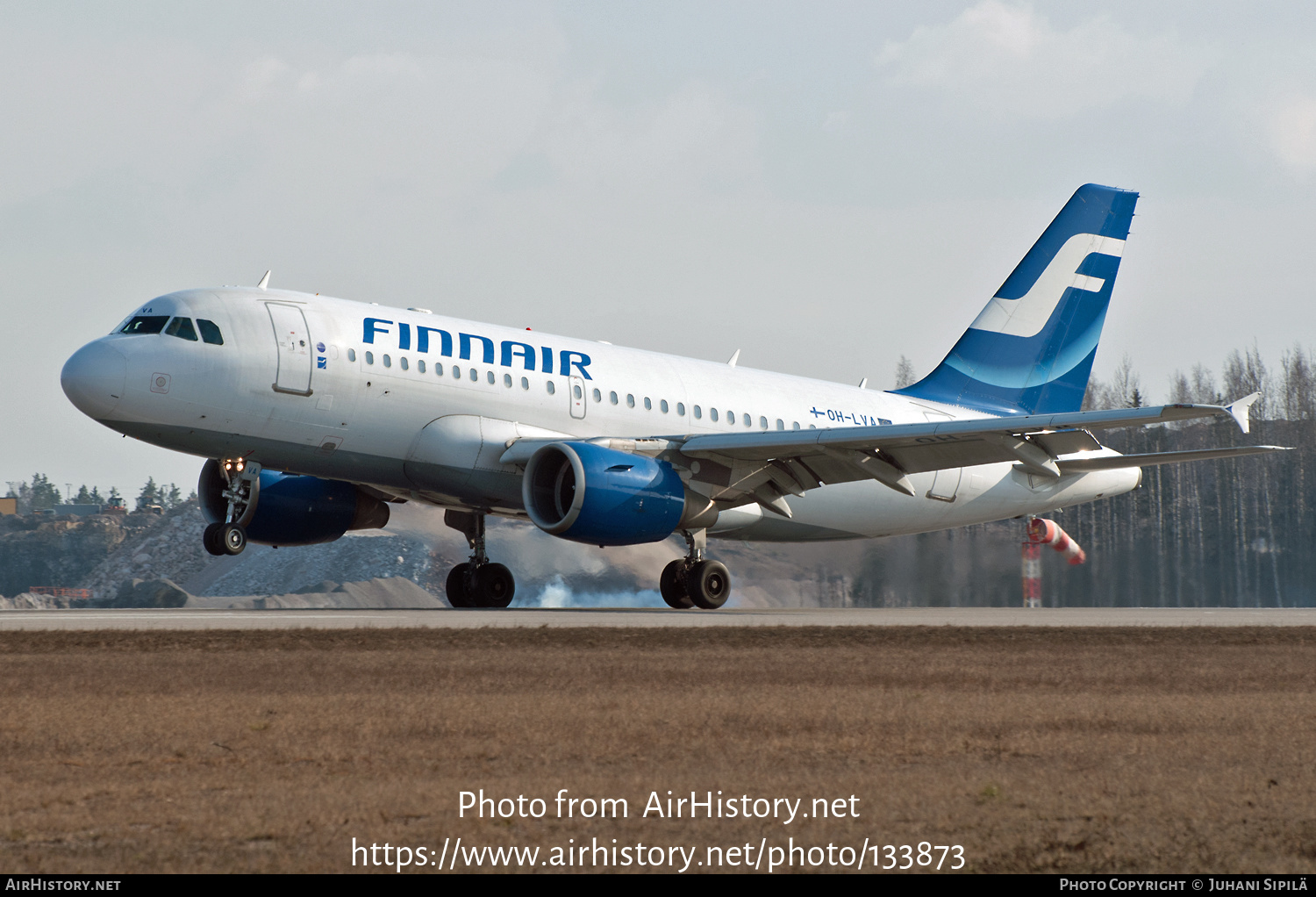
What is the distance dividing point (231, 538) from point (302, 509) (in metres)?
3.93

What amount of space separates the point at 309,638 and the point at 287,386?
6.36 metres

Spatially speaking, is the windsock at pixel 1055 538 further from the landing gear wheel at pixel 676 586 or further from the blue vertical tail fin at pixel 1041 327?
the landing gear wheel at pixel 676 586

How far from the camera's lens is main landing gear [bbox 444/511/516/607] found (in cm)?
2511

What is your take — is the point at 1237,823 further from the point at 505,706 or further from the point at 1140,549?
the point at 1140,549

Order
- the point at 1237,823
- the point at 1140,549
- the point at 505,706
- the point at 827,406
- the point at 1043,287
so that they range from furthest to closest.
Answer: the point at 1140,549 < the point at 1043,287 < the point at 827,406 < the point at 505,706 < the point at 1237,823

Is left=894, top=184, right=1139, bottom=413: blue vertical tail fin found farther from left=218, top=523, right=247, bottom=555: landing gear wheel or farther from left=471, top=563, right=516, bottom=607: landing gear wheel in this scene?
left=218, top=523, right=247, bottom=555: landing gear wheel

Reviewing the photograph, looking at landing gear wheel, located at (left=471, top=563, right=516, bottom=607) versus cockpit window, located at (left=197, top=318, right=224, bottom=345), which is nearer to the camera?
cockpit window, located at (left=197, top=318, right=224, bottom=345)

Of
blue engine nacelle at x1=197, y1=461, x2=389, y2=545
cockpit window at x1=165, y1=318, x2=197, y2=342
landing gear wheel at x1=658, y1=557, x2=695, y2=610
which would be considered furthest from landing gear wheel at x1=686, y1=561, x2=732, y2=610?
cockpit window at x1=165, y1=318, x2=197, y2=342

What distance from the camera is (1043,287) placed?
28406 millimetres

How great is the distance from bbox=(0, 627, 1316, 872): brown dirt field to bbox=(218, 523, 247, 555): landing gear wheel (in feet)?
22.3

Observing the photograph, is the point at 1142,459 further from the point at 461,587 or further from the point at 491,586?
the point at 461,587

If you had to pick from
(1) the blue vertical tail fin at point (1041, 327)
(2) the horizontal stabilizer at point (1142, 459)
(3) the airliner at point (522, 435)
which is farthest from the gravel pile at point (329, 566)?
(2) the horizontal stabilizer at point (1142, 459)

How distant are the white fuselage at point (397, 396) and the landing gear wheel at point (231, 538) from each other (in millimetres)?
1067
